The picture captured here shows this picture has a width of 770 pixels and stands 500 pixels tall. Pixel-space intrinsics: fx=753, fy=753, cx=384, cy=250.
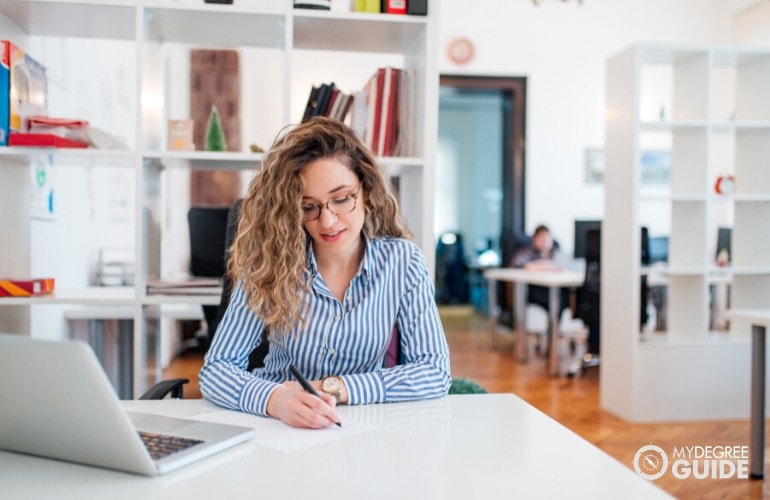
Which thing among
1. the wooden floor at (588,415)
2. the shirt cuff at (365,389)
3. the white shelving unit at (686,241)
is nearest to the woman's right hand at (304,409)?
the shirt cuff at (365,389)

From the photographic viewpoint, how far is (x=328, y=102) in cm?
260

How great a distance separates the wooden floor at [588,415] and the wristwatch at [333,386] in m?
1.71

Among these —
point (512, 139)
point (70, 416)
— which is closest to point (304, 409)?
point (70, 416)

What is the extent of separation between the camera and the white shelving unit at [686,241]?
420cm

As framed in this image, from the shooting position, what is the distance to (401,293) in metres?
1.65

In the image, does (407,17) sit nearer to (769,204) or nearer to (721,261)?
(769,204)

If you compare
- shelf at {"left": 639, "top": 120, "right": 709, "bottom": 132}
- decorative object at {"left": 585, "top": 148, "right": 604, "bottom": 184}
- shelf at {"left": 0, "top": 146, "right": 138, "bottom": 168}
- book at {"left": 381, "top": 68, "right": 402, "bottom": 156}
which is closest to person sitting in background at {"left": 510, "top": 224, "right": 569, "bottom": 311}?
decorative object at {"left": 585, "top": 148, "right": 604, "bottom": 184}

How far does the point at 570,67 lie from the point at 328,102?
5.67 meters

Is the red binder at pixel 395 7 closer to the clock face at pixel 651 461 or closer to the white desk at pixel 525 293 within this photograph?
the clock face at pixel 651 461

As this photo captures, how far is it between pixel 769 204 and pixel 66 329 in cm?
390

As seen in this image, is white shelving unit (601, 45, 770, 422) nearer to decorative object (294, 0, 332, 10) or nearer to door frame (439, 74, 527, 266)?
decorative object (294, 0, 332, 10)

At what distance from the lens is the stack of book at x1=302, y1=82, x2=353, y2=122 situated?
2578 millimetres

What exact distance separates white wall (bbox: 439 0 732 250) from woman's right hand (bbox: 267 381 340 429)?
663 cm

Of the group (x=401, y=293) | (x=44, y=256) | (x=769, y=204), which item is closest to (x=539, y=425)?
(x=401, y=293)
